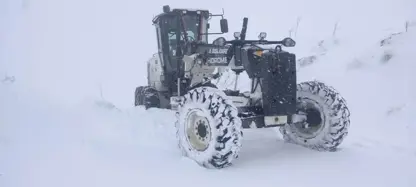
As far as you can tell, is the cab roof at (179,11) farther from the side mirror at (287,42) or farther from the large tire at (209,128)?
the large tire at (209,128)

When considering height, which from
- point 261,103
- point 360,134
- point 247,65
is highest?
point 247,65

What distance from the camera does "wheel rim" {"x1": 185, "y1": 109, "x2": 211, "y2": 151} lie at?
17.1 ft

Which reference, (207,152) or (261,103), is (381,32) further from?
(207,152)

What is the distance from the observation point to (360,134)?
24.8 ft

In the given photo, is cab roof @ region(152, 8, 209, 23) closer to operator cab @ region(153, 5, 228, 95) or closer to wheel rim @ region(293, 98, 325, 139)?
operator cab @ region(153, 5, 228, 95)

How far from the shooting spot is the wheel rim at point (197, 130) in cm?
522

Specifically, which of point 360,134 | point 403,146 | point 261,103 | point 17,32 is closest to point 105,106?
point 261,103

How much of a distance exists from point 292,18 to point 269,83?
19184 millimetres

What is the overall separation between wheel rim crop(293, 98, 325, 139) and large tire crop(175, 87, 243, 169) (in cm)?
157

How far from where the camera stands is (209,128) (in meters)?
5.11

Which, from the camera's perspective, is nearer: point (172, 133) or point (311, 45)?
point (172, 133)

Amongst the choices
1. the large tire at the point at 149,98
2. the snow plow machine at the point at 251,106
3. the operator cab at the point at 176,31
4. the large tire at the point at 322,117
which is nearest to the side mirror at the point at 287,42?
the snow plow machine at the point at 251,106

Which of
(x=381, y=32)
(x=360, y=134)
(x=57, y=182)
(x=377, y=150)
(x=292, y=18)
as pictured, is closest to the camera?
(x=57, y=182)

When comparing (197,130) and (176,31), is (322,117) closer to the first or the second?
(197,130)
